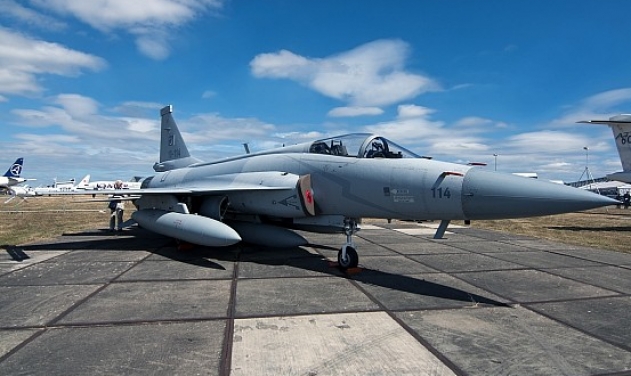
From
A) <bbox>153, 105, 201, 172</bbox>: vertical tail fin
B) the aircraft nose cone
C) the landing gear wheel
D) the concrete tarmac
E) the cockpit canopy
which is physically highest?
<bbox>153, 105, 201, 172</bbox>: vertical tail fin

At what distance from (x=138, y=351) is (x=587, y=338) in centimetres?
456

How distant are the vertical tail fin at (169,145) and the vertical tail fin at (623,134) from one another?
17920 mm

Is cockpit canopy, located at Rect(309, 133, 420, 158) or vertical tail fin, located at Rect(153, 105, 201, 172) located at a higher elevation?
vertical tail fin, located at Rect(153, 105, 201, 172)

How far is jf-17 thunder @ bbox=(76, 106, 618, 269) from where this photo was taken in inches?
232

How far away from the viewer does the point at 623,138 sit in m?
19.1

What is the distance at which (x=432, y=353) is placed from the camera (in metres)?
3.96

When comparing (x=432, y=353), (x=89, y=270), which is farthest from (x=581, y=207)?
(x=89, y=270)

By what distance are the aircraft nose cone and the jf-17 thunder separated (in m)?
0.01

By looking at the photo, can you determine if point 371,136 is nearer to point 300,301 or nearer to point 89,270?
point 300,301

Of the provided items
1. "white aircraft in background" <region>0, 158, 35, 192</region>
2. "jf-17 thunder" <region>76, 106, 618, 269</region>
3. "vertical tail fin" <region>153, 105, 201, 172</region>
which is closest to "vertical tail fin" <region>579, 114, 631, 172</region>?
"jf-17 thunder" <region>76, 106, 618, 269</region>

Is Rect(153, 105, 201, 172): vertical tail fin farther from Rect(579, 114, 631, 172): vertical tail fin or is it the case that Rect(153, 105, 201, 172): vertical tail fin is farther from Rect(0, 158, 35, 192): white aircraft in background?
Rect(0, 158, 35, 192): white aircraft in background

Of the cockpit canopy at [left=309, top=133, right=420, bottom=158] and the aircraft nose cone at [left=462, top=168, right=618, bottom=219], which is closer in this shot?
the aircraft nose cone at [left=462, top=168, right=618, bottom=219]

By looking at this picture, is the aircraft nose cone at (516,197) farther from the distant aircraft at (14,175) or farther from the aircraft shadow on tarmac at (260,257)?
the distant aircraft at (14,175)

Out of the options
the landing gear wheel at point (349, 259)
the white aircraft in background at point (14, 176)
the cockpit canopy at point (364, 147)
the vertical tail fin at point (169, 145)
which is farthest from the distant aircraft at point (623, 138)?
the white aircraft in background at point (14, 176)
